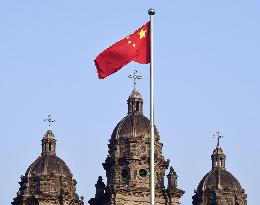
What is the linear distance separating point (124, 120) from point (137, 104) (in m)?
2.51

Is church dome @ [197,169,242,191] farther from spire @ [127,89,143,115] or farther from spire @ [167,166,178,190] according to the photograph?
spire @ [127,89,143,115]

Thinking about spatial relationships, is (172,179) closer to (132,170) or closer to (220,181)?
(132,170)

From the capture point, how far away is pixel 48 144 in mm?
101562

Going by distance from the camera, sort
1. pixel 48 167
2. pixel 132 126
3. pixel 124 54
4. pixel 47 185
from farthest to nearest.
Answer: pixel 48 167 < pixel 47 185 < pixel 132 126 < pixel 124 54

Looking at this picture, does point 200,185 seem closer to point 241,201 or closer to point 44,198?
point 241,201

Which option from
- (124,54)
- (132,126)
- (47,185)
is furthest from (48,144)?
(124,54)

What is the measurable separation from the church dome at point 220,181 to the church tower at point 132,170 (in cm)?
633

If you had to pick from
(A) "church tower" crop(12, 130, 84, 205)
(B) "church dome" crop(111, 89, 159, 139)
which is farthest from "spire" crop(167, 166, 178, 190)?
(A) "church tower" crop(12, 130, 84, 205)

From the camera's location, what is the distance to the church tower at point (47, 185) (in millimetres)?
96375

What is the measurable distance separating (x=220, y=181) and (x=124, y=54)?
188 feet

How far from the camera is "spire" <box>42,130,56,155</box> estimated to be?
100688 millimetres

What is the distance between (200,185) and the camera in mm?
100500

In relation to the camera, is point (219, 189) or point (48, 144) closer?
point (219, 189)

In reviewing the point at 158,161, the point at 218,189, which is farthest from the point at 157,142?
the point at 218,189
